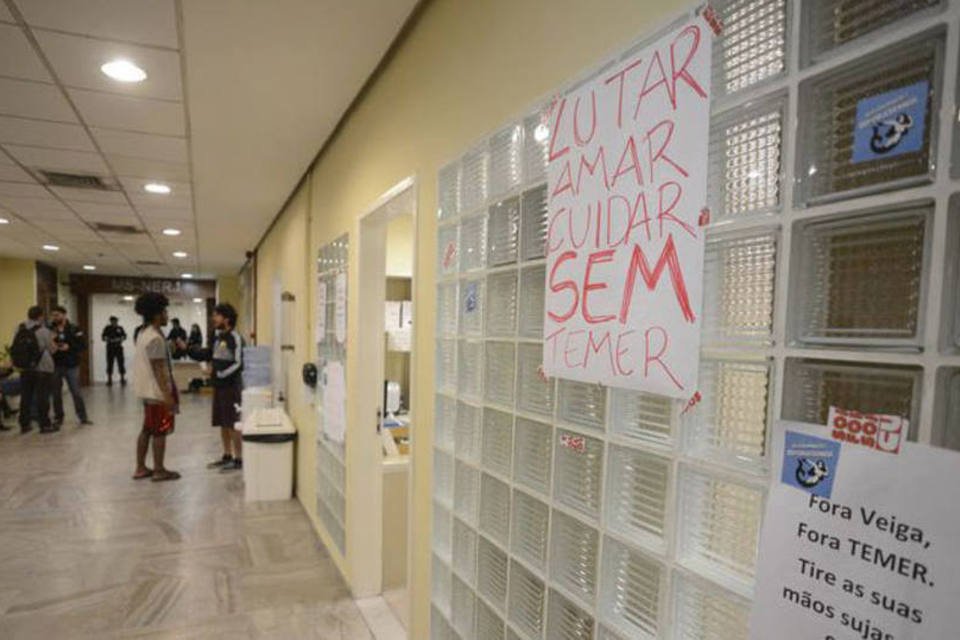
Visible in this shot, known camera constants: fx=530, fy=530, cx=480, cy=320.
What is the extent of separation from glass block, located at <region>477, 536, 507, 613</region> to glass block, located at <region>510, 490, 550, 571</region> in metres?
0.08

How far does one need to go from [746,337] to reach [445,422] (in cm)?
108

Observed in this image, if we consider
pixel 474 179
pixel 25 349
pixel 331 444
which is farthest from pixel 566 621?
pixel 25 349

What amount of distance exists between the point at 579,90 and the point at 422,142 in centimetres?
95

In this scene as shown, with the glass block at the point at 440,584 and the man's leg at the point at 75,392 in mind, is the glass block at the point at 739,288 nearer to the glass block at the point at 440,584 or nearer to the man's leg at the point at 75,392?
the glass block at the point at 440,584

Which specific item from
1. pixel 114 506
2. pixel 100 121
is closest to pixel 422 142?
pixel 100 121

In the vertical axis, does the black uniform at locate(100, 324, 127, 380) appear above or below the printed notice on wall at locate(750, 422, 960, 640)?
below

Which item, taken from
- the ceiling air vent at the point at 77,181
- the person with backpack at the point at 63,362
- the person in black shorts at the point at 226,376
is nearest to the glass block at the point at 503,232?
the ceiling air vent at the point at 77,181

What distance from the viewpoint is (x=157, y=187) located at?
14.1 feet

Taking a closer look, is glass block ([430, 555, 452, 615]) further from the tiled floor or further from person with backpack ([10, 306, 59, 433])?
person with backpack ([10, 306, 59, 433])

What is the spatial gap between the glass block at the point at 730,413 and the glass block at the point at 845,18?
416 mm

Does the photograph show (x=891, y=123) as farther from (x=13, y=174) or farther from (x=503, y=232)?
(x=13, y=174)

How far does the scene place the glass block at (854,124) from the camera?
1.86 ft

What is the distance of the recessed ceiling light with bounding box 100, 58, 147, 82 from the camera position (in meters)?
2.23

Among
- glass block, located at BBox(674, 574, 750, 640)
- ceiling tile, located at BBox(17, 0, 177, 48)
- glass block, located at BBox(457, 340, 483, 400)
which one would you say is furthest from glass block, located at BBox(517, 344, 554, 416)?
ceiling tile, located at BBox(17, 0, 177, 48)
